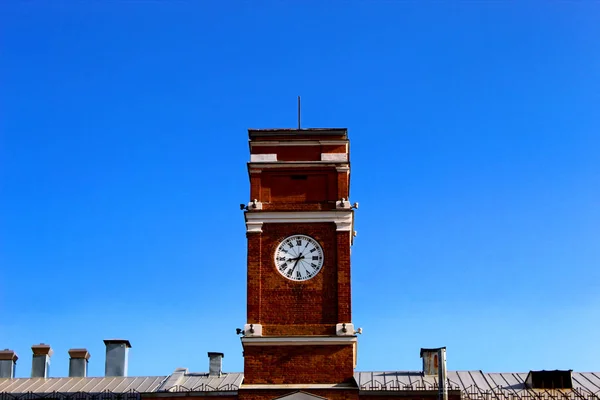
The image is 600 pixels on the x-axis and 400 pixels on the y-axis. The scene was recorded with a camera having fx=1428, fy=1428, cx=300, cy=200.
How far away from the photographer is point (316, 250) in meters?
61.9

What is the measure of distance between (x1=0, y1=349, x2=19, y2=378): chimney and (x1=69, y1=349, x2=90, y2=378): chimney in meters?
2.77

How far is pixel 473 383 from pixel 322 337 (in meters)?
8.32

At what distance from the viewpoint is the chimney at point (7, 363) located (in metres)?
69.0

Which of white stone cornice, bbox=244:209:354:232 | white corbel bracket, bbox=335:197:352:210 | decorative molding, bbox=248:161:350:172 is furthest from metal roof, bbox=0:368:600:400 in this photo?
decorative molding, bbox=248:161:350:172

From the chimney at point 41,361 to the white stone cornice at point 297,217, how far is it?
14055mm

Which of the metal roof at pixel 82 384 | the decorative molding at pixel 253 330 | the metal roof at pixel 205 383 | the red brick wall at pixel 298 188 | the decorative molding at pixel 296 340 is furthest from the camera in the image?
the metal roof at pixel 82 384

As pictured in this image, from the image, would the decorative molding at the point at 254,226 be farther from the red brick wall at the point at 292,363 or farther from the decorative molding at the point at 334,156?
the red brick wall at the point at 292,363

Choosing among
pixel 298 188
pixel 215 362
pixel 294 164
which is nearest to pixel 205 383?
pixel 215 362

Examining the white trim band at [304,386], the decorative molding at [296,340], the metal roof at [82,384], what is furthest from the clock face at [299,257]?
the metal roof at [82,384]

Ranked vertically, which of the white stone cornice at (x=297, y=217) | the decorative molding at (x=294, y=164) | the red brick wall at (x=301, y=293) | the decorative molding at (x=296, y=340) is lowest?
the decorative molding at (x=296, y=340)

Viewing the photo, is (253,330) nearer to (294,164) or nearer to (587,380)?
(294,164)

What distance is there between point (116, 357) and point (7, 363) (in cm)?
532

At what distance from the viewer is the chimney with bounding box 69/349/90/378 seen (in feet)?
227

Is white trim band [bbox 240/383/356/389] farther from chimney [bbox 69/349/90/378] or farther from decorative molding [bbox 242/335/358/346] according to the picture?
chimney [bbox 69/349/90/378]
